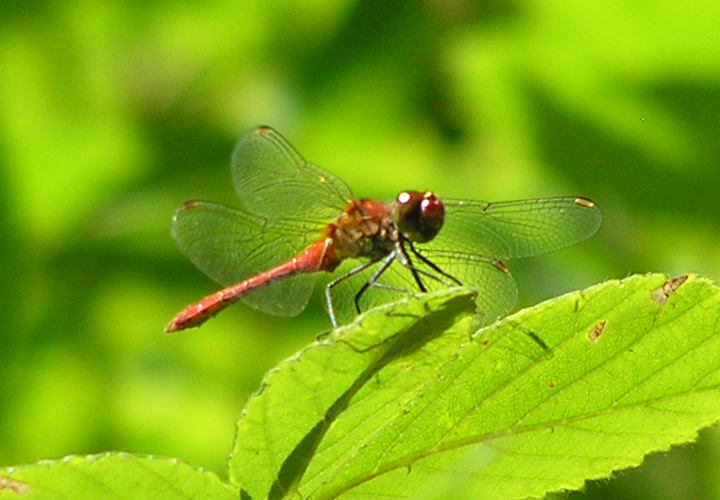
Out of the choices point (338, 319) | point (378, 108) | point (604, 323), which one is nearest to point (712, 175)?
point (378, 108)

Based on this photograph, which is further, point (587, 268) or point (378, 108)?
point (378, 108)

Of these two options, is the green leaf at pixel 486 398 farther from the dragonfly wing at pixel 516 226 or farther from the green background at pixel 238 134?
the green background at pixel 238 134

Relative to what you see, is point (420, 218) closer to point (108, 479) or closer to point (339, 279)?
point (339, 279)

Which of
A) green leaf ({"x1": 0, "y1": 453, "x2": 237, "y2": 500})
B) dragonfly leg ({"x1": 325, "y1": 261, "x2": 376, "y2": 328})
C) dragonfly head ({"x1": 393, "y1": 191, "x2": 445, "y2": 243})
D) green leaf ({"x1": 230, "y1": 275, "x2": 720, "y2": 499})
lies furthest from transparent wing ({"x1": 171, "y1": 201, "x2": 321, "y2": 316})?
green leaf ({"x1": 0, "y1": 453, "x2": 237, "y2": 500})

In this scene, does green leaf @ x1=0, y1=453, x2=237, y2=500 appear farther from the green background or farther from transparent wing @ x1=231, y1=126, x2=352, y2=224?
the green background

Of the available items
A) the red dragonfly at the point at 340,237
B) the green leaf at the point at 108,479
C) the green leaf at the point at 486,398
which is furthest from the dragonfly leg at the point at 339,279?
the green leaf at the point at 108,479

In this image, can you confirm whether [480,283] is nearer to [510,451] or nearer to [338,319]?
[338,319]
